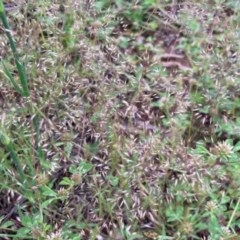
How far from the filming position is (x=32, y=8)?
2.12 m

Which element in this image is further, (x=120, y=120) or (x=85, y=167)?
(x=120, y=120)

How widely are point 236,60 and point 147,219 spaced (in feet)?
2.17

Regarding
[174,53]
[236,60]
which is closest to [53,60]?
[174,53]

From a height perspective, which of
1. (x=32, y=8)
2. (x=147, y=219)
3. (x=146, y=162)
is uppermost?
(x=32, y=8)

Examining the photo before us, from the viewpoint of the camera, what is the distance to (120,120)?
189cm

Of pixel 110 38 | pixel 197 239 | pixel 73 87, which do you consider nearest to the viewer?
pixel 197 239

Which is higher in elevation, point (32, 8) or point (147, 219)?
point (32, 8)

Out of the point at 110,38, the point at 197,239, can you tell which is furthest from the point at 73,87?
the point at 197,239

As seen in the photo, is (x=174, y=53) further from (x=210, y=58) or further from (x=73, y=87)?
(x=73, y=87)

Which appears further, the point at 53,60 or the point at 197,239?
the point at 53,60

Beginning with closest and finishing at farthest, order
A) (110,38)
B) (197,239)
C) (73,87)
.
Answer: (197,239)
(73,87)
(110,38)

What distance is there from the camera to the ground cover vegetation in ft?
5.48

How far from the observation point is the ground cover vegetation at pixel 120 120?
167 centimetres

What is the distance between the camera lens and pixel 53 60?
195 cm
